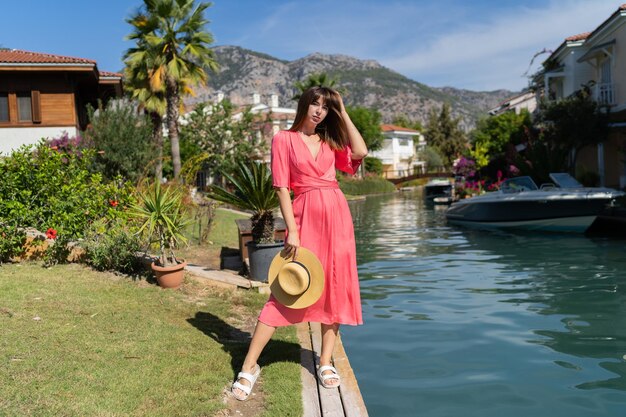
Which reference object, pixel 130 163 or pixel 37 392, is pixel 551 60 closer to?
pixel 130 163

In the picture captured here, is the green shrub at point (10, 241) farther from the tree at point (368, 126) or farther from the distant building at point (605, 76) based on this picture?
the tree at point (368, 126)

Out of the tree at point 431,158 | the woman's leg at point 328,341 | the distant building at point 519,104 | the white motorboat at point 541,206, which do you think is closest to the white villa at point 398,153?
the tree at point 431,158

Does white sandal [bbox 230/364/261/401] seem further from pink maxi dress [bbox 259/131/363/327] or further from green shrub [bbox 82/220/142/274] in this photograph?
green shrub [bbox 82/220/142/274]

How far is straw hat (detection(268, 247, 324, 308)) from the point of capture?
4152mm

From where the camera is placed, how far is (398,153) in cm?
9075

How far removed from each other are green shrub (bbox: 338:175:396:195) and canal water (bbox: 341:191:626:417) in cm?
3572

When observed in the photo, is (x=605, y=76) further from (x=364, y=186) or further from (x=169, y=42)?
(x=364, y=186)

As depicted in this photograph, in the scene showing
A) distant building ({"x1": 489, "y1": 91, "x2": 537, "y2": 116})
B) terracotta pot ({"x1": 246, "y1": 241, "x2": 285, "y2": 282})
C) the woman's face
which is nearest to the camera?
the woman's face

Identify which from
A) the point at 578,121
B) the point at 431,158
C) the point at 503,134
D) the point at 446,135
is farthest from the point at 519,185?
the point at 446,135

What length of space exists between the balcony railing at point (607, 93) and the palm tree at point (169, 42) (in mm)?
17088

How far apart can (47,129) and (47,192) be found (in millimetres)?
15478

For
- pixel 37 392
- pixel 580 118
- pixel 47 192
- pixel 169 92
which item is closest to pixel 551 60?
pixel 580 118

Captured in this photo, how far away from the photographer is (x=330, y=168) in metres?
4.38

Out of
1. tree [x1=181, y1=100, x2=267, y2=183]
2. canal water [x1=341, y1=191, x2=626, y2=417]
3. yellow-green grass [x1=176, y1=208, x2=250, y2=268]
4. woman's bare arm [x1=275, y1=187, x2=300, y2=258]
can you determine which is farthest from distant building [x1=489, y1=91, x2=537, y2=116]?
woman's bare arm [x1=275, y1=187, x2=300, y2=258]
